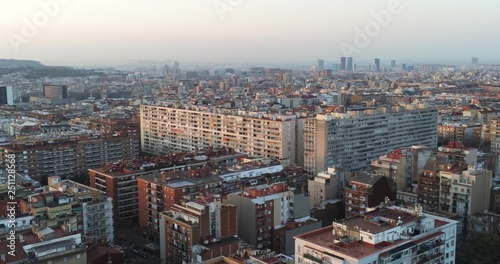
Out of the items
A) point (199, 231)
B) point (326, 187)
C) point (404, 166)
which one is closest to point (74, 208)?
A: point (199, 231)

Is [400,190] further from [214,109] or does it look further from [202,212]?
[214,109]

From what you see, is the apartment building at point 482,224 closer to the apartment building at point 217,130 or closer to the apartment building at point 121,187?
the apartment building at point 217,130

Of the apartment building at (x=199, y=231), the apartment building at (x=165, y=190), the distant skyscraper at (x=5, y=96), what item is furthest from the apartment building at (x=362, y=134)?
the distant skyscraper at (x=5, y=96)

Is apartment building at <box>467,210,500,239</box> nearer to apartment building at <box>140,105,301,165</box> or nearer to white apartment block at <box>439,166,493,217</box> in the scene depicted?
white apartment block at <box>439,166,493,217</box>

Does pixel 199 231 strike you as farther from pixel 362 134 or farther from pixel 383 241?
pixel 362 134

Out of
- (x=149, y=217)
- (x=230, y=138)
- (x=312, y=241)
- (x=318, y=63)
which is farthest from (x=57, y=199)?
(x=318, y=63)

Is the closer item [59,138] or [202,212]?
→ [202,212]
